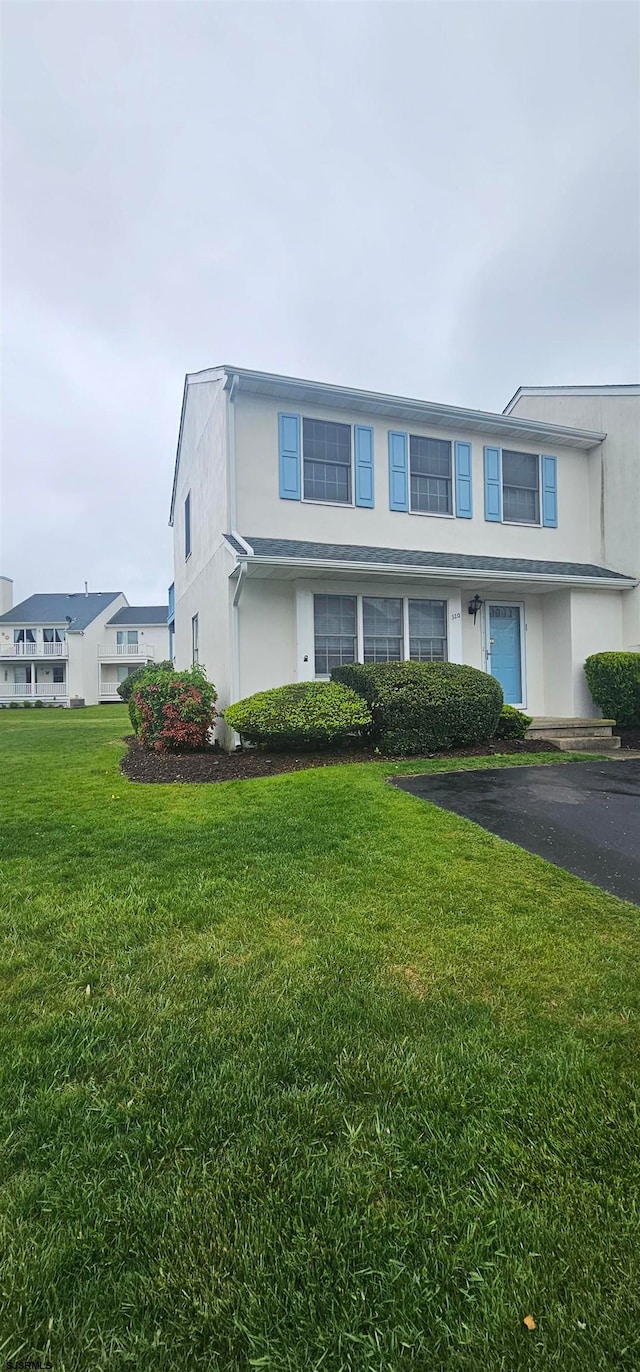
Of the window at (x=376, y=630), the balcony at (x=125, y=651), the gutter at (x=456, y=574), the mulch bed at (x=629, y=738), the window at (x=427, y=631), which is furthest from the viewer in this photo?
the balcony at (x=125, y=651)

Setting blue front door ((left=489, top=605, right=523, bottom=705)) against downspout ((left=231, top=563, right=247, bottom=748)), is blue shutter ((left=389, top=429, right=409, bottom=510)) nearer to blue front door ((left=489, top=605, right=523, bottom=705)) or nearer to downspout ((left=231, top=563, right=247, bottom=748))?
blue front door ((left=489, top=605, right=523, bottom=705))

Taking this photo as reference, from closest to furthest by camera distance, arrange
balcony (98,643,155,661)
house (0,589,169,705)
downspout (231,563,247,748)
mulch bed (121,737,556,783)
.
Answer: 1. mulch bed (121,737,556,783)
2. downspout (231,563,247,748)
3. house (0,589,169,705)
4. balcony (98,643,155,661)

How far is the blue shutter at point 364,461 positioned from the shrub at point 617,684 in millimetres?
5490

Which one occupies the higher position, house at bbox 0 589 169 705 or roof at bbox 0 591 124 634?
roof at bbox 0 591 124 634

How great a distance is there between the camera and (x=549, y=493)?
1230 centimetres

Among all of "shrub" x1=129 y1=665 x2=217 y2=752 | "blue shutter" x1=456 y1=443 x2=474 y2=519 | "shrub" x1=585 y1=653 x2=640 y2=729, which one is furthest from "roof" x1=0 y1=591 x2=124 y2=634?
"shrub" x1=585 y1=653 x2=640 y2=729

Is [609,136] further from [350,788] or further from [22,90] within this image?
[350,788]

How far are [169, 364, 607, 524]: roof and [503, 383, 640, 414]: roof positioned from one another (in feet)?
2.68

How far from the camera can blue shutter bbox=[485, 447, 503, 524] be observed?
11742 millimetres

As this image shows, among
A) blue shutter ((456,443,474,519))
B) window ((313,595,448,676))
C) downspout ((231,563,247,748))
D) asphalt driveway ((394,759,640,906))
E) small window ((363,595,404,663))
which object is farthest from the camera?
blue shutter ((456,443,474,519))

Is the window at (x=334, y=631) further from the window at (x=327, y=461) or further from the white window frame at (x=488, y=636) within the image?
the white window frame at (x=488, y=636)

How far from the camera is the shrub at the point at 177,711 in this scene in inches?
363

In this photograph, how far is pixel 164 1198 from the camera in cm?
155

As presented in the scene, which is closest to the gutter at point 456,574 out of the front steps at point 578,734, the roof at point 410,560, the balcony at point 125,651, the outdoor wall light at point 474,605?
the roof at point 410,560
